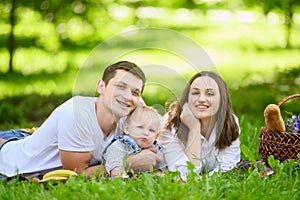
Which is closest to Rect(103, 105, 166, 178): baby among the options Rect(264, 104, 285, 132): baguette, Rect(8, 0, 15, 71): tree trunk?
Rect(264, 104, 285, 132): baguette

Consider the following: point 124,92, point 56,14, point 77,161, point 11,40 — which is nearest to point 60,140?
point 77,161

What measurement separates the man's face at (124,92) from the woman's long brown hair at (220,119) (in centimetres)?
24

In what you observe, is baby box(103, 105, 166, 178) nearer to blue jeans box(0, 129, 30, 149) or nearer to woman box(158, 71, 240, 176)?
woman box(158, 71, 240, 176)

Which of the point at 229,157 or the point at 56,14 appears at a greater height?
the point at 56,14

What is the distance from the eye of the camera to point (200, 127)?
389 centimetres

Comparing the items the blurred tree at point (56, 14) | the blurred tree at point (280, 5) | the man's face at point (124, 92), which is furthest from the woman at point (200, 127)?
the blurred tree at point (56, 14)

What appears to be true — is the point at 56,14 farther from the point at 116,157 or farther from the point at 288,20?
the point at 116,157

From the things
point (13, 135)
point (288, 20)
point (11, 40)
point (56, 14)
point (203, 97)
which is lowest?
point (13, 135)

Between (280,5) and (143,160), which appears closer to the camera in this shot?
(143,160)

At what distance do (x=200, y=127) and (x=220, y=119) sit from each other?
16cm

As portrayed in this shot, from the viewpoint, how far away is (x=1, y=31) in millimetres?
8031

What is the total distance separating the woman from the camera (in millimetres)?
3730

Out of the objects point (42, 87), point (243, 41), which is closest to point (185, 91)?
point (42, 87)

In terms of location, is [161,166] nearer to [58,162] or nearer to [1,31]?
[58,162]
